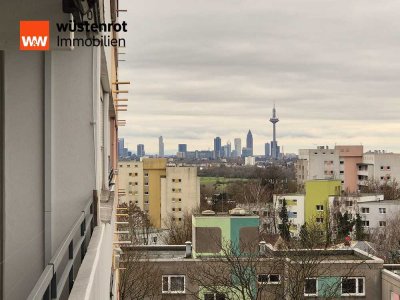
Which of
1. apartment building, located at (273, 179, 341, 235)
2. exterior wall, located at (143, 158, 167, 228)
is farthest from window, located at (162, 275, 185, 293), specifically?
exterior wall, located at (143, 158, 167, 228)

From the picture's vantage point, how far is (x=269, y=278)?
22.5 m

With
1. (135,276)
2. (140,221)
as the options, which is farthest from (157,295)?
(140,221)

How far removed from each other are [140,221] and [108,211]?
4559 cm

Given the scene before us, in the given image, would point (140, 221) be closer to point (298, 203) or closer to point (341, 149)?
point (298, 203)

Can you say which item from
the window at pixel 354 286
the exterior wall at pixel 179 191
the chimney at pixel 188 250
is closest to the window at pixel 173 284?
the chimney at pixel 188 250

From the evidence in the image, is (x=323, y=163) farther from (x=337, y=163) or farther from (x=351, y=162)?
(x=351, y=162)

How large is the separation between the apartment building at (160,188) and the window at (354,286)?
148 ft

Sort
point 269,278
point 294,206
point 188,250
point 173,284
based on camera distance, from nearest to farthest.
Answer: point 269,278 < point 173,284 < point 188,250 < point 294,206

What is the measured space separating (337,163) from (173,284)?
67376mm

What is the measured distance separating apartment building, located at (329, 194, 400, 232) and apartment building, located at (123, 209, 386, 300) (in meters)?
30.2

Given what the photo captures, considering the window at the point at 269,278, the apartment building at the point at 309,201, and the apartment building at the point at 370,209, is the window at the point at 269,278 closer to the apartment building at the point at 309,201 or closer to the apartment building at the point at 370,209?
the apartment building at the point at 370,209

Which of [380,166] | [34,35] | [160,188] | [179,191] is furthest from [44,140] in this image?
[380,166]

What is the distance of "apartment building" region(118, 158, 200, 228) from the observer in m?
74.3

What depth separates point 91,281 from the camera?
3.15 meters
